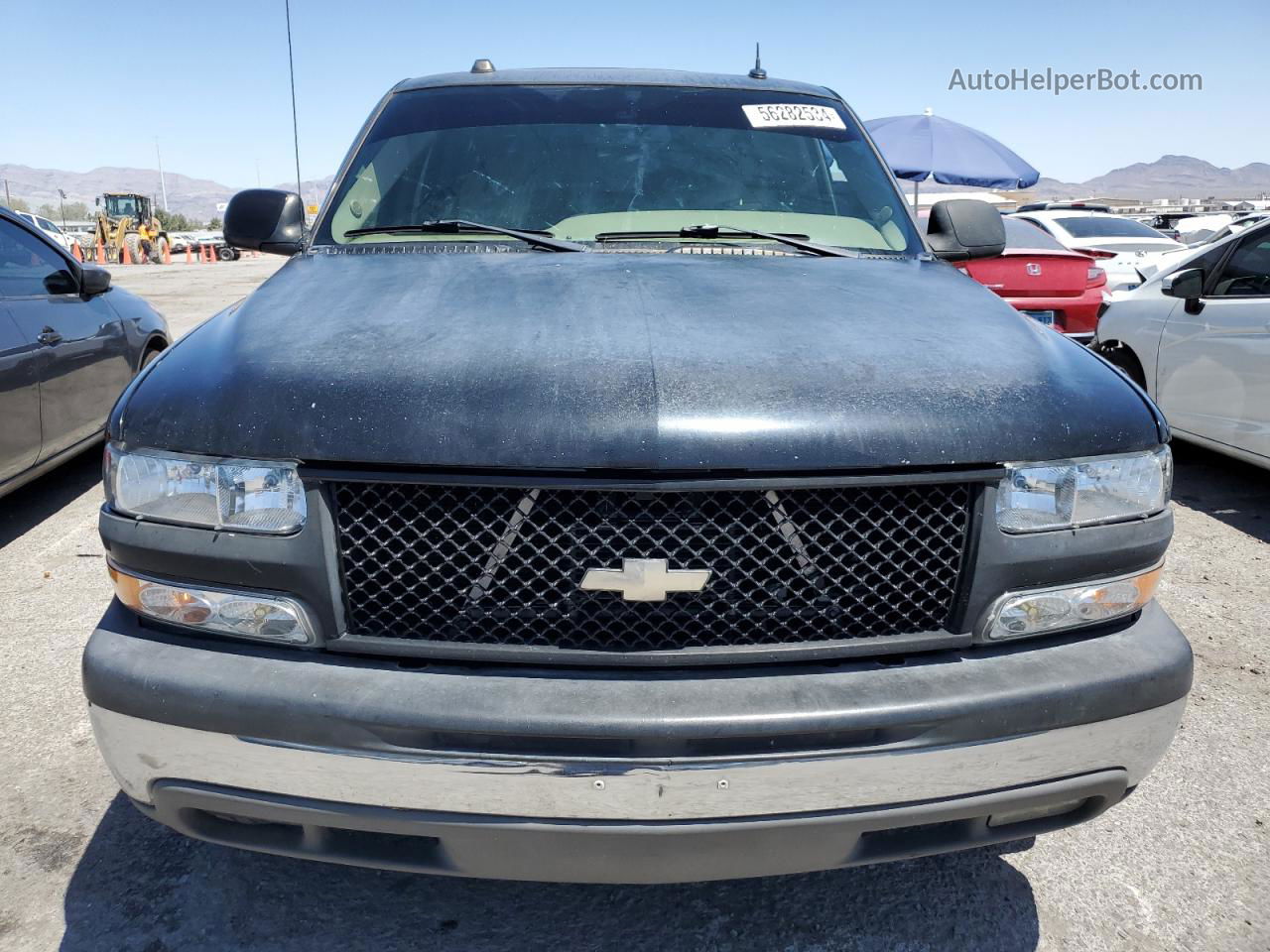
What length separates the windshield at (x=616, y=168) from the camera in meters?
2.92

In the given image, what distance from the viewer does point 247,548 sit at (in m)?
1.77

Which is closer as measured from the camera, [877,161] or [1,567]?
[877,161]

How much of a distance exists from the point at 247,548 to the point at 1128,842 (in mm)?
2252

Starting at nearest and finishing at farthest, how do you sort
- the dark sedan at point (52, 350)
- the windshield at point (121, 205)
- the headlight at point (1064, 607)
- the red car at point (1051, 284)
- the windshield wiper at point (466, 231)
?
the headlight at point (1064, 607)
the windshield wiper at point (466, 231)
the dark sedan at point (52, 350)
the red car at point (1051, 284)
the windshield at point (121, 205)

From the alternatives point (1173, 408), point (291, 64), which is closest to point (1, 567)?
point (291, 64)

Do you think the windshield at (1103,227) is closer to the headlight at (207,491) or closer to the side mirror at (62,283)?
the side mirror at (62,283)

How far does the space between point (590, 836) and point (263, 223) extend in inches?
91.7

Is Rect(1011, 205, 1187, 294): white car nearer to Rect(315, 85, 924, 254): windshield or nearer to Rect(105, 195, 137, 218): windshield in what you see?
Rect(315, 85, 924, 254): windshield

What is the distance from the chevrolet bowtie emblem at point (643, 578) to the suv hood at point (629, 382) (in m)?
0.19

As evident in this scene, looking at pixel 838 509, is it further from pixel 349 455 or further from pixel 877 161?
pixel 877 161

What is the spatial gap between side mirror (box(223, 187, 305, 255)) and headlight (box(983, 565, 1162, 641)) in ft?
7.80

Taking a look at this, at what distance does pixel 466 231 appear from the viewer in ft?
9.19

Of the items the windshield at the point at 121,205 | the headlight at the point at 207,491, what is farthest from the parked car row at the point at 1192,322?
the windshield at the point at 121,205

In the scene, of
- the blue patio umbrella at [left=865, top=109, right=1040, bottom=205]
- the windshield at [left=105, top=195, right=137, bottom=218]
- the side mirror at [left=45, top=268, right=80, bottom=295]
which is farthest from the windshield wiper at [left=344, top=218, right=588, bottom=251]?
the windshield at [left=105, top=195, right=137, bottom=218]
